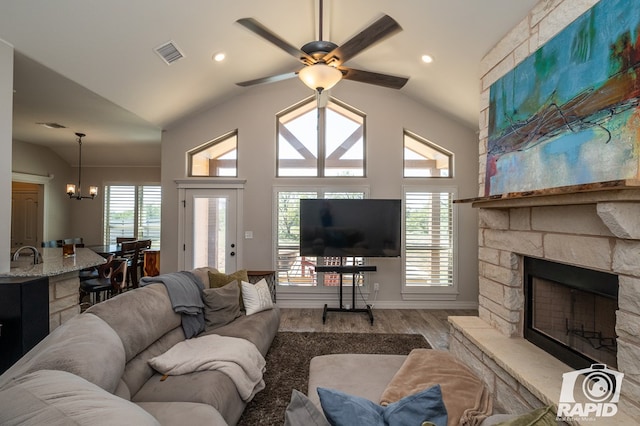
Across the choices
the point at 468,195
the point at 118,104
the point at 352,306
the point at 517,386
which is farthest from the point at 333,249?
the point at 118,104

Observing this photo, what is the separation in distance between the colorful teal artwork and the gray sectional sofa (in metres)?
2.37

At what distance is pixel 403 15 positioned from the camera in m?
3.25

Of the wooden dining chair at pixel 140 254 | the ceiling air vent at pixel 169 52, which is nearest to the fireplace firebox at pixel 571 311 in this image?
the ceiling air vent at pixel 169 52

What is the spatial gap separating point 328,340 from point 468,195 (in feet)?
10.5

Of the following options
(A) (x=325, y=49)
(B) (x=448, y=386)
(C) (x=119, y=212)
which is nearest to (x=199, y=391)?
(B) (x=448, y=386)

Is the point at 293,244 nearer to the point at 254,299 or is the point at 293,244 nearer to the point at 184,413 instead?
the point at 254,299

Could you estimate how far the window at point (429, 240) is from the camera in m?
5.09

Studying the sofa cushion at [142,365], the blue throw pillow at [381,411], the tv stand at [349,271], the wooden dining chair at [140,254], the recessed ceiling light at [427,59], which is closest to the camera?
the blue throw pillow at [381,411]

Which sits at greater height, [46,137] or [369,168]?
[46,137]

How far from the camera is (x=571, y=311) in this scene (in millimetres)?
2123

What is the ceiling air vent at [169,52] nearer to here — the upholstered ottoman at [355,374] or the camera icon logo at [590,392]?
the upholstered ottoman at [355,374]

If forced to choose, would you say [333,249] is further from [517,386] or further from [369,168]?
[517,386]

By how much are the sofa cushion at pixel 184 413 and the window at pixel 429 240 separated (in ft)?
12.9

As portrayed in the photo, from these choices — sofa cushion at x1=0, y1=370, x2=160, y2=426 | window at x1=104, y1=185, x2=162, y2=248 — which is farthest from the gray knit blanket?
window at x1=104, y1=185, x2=162, y2=248
